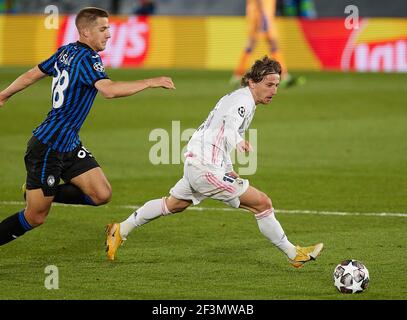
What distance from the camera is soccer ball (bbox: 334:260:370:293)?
26.0 ft

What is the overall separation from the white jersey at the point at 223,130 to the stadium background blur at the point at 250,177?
0.96 metres

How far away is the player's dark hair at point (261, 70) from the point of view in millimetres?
8708

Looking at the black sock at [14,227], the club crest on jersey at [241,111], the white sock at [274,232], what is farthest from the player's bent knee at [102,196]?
the club crest on jersey at [241,111]

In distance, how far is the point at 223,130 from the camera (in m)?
8.57

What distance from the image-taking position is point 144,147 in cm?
1639

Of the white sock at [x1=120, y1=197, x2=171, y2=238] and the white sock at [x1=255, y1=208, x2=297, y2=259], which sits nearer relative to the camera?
the white sock at [x1=255, y1=208, x2=297, y2=259]

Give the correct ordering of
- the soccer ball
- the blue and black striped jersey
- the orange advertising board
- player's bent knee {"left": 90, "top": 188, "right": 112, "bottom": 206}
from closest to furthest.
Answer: the soccer ball → the blue and black striped jersey → player's bent knee {"left": 90, "top": 188, "right": 112, "bottom": 206} → the orange advertising board

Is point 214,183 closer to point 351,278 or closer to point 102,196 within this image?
point 102,196

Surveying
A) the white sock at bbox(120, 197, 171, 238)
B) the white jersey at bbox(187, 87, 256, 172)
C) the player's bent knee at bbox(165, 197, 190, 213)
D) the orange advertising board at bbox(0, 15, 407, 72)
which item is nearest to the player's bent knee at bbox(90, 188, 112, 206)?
the white sock at bbox(120, 197, 171, 238)

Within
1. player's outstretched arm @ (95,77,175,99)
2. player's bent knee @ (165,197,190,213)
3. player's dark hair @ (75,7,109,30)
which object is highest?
player's dark hair @ (75,7,109,30)

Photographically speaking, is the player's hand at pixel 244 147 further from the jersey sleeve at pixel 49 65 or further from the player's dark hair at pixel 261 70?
A: the jersey sleeve at pixel 49 65

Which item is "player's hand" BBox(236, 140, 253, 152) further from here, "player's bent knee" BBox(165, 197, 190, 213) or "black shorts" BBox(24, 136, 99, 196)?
"black shorts" BBox(24, 136, 99, 196)

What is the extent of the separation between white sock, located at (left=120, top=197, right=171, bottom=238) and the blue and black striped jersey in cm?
85
